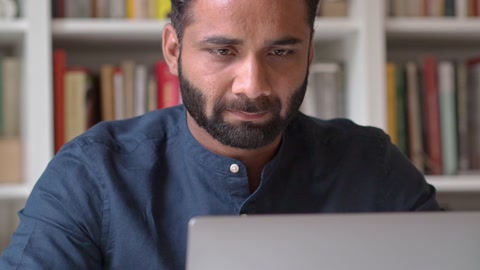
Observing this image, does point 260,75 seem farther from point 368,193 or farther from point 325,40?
point 325,40

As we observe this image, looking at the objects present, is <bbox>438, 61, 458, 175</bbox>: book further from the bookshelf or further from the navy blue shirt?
the navy blue shirt

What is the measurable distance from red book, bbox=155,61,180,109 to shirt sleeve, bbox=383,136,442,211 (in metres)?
0.67

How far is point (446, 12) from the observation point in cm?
209

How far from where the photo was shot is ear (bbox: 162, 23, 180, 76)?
1.42 m

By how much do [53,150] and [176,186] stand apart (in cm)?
65

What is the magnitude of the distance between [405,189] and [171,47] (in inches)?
19.7

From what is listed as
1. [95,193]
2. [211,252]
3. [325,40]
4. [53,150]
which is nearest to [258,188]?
[95,193]

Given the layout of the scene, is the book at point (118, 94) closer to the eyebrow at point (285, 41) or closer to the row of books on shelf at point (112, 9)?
the row of books on shelf at point (112, 9)

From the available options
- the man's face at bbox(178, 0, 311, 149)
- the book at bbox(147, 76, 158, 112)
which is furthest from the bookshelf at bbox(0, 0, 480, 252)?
the man's face at bbox(178, 0, 311, 149)

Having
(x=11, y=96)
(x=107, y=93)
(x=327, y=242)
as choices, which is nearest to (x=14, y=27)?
(x=11, y=96)

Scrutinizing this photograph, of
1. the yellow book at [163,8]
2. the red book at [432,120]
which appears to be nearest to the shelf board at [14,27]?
the yellow book at [163,8]

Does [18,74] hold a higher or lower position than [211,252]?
higher

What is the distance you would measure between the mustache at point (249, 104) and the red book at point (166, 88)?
0.74 meters

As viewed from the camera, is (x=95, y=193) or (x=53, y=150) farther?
(x=53, y=150)
